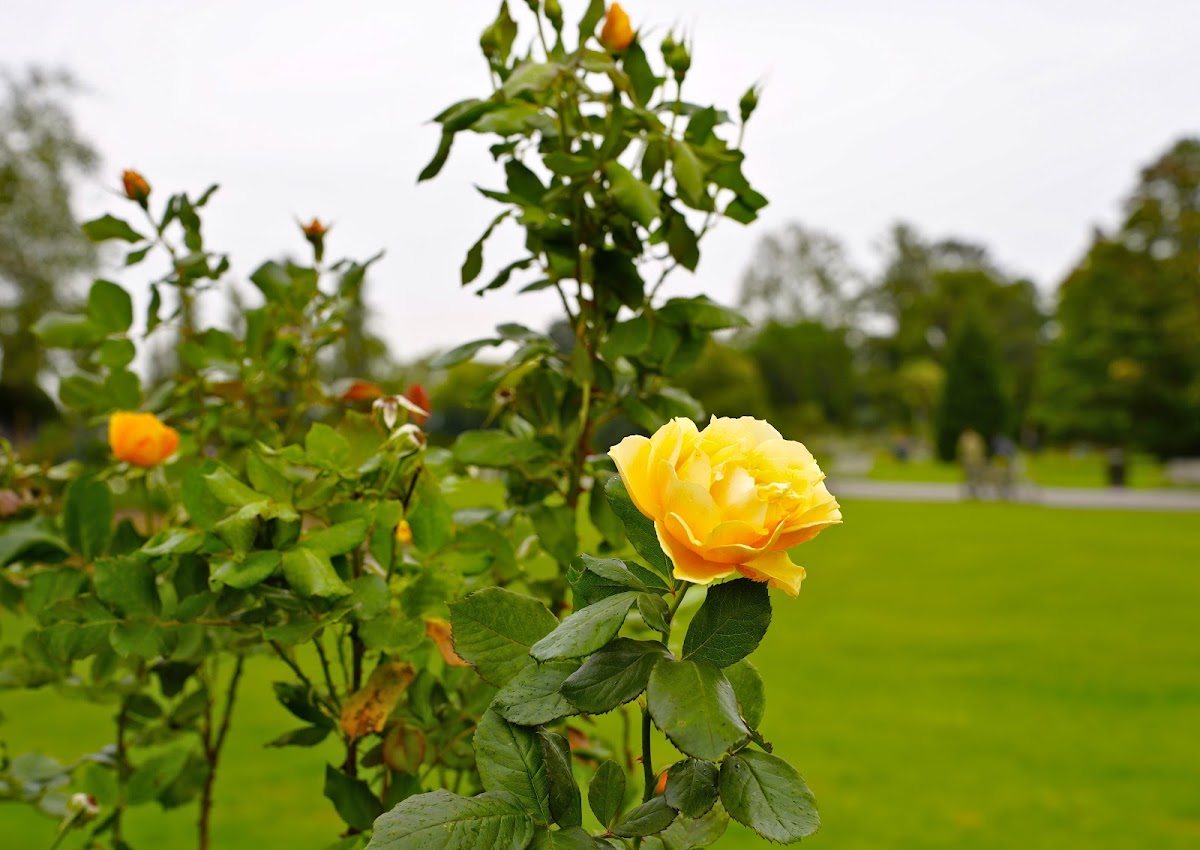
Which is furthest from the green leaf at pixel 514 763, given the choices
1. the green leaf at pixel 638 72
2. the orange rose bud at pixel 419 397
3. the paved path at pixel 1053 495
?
the paved path at pixel 1053 495

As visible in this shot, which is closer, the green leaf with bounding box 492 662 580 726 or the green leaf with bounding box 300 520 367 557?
the green leaf with bounding box 492 662 580 726

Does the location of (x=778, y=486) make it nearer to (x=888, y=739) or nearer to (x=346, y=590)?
(x=346, y=590)

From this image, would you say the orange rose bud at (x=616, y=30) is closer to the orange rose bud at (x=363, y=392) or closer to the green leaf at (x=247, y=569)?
the orange rose bud at (x=363, y=392)

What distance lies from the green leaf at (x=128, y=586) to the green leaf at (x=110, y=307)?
1.34 ft

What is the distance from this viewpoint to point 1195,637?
547cm

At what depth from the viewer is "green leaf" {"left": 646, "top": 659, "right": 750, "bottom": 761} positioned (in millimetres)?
482

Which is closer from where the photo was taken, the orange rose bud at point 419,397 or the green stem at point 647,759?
the green stem at point 647,759

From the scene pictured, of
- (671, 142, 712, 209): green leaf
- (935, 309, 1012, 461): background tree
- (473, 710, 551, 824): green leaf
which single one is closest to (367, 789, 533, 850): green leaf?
(473, 710, 551, 824): green leaf

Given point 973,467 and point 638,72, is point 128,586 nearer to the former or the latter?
point 638,72

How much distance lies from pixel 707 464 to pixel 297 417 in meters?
0.95

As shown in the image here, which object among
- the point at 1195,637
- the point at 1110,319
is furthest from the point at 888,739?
the point at 1110,319

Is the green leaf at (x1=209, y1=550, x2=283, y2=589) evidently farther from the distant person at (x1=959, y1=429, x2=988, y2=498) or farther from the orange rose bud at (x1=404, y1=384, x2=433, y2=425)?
the distant person at (x1=959, y1=429, x2=988, y2=498)

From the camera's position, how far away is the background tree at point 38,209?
14.1 metres

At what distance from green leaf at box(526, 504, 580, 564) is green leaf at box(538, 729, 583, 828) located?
47 cm
